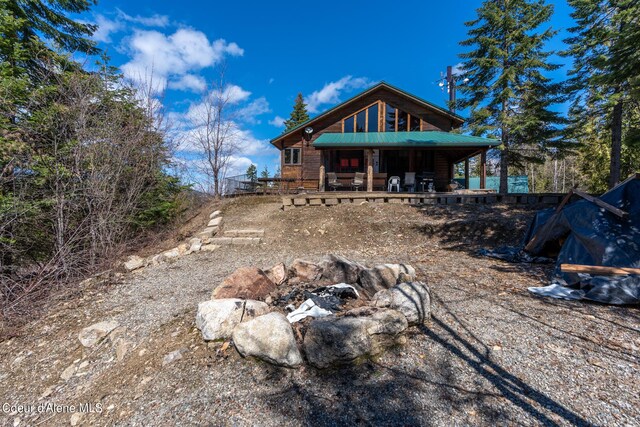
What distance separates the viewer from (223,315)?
2811 mm

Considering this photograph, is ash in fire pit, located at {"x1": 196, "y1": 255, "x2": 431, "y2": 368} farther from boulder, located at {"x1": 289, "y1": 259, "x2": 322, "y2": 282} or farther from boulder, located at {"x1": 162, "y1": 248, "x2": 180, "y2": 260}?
boulder, located at {"x1": 162, "y1": 248, "x2": 180, "y2": 260}

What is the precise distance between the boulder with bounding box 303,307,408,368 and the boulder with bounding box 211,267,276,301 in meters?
1.31

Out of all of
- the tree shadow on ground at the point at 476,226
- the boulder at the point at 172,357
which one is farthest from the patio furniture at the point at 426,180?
the boulder at the point at 172,357

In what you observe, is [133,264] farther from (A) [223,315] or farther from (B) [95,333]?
(A) [223,315]

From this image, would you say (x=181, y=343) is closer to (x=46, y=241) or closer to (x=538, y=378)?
(x=538, y=378)

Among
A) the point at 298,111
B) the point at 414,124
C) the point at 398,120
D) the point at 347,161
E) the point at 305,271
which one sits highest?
the point at 298,111

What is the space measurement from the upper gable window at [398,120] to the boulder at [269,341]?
14002mm

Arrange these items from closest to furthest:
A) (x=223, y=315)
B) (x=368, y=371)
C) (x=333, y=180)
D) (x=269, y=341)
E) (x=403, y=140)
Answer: (x=368, y=371)
(x=269, y=341)
(x=223, y=315)
(x=403, y=140)
(x=333, y=180)

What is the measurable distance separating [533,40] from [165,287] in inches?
700

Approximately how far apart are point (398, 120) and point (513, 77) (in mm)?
5376

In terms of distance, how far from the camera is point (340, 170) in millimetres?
14891

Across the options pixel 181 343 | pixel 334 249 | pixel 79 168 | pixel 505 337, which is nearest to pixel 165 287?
pixel 181 343

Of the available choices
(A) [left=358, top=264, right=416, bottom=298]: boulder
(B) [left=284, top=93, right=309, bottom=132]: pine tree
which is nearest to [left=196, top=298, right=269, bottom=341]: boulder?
(A) [left=358, top=264, right=416, bottom=298]: boulder

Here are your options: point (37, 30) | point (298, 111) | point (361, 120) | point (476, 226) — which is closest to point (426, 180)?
point (361, 120)
